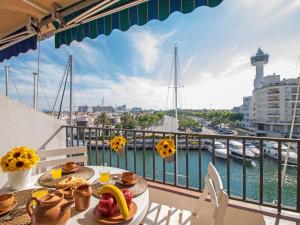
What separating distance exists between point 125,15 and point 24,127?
2.17 m

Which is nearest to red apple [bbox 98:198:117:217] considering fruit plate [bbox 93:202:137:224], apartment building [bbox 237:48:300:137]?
fruit plate [bbox 93:202:137:224]

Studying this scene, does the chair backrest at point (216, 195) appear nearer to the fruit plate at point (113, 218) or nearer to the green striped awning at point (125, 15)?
the fruit plate at point (113, 218)

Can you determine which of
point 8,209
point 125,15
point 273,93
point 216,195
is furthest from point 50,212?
point 273,93

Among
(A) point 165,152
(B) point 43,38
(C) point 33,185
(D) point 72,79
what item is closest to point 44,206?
(C) point 33,185

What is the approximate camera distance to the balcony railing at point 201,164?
6.72ft

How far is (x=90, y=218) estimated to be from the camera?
93 cm

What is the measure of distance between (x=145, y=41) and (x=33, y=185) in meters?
7.05

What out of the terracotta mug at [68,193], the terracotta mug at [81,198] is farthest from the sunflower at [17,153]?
the terracotta mug at [81,198]

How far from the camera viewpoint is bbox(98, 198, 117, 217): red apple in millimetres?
915

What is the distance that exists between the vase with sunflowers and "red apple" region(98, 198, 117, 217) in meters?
0.69

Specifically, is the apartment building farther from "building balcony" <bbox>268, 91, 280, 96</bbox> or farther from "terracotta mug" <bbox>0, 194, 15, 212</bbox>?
"terracotta mug" <bbox>0, 194, 15, 212</bbox>

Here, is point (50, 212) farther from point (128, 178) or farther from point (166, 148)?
point (166, 148)

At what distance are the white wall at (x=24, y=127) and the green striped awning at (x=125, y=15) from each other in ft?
3.94

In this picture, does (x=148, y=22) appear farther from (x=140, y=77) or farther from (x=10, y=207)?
(x=140, y=77)
